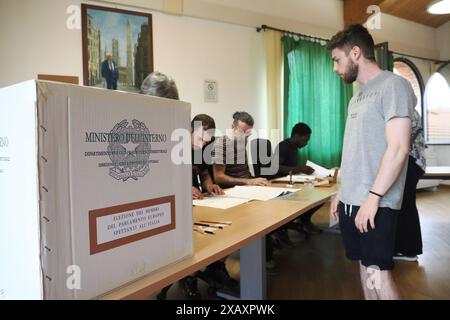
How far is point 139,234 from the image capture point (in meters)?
0.60

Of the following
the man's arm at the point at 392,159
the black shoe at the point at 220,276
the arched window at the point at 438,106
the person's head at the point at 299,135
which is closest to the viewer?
the man's arm at the point at 392,159

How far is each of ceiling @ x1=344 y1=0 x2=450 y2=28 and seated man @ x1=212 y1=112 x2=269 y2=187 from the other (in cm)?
298

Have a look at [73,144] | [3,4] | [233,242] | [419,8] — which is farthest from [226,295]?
[419,8]

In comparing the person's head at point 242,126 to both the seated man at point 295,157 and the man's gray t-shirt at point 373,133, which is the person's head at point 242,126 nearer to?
the seated man at point 295,157

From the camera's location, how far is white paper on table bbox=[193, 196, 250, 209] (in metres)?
1.39

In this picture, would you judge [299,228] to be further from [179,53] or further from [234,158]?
[179,53]

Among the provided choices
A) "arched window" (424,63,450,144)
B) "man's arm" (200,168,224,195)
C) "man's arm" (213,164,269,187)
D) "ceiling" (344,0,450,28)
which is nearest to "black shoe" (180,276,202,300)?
"man's arm" (200,168,224,195)

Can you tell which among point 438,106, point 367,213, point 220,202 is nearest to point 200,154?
point 220,202

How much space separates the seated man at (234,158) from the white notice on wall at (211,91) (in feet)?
2.88

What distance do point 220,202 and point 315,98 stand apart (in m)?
3.30

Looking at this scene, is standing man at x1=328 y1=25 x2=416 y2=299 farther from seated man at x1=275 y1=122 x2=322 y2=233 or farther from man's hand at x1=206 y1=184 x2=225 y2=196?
seated man at x1=275 y1=122 x2=322 y2=233

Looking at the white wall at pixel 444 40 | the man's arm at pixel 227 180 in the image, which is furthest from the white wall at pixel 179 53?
the white wall at pixel 444 40

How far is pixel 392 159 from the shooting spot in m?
1.03

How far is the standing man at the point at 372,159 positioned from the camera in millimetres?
1037
